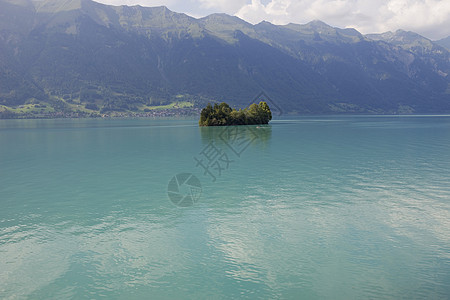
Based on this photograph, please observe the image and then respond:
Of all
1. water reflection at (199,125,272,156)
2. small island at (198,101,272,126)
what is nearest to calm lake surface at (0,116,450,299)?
water reflection at (199,125,272,156)

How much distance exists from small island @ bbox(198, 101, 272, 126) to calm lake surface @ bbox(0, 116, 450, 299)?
12463 cm

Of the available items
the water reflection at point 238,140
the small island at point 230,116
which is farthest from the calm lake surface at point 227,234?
the small island at point 230,116

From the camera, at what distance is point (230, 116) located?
176500 mm

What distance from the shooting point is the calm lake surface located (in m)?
17.8

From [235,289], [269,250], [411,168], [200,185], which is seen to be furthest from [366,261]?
[411,168]

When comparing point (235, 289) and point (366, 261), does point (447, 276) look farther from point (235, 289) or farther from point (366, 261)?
point (235, 289)

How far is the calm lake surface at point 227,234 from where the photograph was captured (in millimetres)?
17766

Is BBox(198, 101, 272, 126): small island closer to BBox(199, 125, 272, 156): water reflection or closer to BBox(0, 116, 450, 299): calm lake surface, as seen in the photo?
BBox(199, 125, 272, 156): water reflection

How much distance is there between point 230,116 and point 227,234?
153414 mm

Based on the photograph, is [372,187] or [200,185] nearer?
[372,187]

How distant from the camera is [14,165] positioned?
58.3 m

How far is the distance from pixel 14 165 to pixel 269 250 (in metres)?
51.8

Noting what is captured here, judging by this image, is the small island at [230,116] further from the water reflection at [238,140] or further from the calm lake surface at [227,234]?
the calm lake surface at [227,234]

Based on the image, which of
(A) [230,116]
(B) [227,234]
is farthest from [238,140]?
(B) [227,234]
